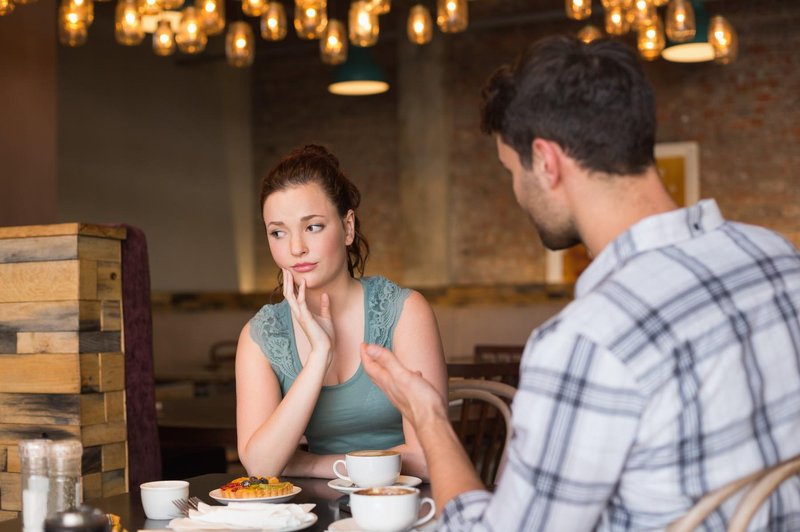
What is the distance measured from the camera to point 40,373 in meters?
3.10

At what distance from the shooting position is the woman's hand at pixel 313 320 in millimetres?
2182

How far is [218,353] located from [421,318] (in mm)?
6088

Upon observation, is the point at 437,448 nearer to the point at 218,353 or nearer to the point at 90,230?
the point at 90,230

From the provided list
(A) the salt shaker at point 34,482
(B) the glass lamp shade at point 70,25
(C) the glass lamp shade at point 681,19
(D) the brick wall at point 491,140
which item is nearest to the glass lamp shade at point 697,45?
(C) the glass lamp shade at point 681,19

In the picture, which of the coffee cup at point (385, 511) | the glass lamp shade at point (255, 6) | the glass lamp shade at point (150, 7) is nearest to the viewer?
the coffee cup at point (385, 511)

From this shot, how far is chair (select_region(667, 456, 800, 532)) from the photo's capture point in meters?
1.20

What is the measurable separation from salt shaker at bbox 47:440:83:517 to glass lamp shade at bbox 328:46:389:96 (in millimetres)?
5160

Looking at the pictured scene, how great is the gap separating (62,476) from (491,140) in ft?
24.0

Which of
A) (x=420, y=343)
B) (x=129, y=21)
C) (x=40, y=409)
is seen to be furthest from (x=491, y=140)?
(x=420, y=343)

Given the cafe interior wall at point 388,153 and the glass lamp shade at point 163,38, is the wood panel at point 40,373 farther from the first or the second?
the cafe interior wall at point 388,153

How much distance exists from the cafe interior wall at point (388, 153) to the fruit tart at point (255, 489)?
5.68 metres

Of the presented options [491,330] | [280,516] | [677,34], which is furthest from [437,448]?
[491,330]

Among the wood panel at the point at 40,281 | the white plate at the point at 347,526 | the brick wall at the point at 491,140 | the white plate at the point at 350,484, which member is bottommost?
the white plate at the point at 350,484

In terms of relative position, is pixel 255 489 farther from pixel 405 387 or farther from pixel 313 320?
pixel 313 320
